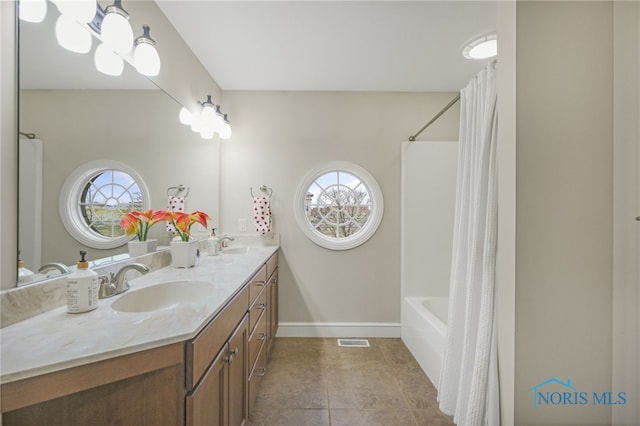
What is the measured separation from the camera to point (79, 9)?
40.0 inches

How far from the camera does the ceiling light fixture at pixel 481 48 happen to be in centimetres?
182

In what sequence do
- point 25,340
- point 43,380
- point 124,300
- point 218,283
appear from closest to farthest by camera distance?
point 43,380 < point 25,340 < point 124,300 < point 218,283

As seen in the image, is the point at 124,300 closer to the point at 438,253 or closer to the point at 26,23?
the point at 26,23

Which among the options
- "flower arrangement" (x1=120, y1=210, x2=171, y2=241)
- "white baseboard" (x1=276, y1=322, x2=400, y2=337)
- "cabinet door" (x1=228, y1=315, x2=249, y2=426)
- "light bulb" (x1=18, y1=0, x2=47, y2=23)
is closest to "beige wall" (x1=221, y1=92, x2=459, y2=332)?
"white baseboard" (x1=276, y1=322, x2=400, y2=337)

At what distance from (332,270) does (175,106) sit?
6.38 feet

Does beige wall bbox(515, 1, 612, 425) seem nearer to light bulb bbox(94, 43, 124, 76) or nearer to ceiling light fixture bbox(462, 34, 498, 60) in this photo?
ceiling light fixture bbox(462, 34, 498, 60)

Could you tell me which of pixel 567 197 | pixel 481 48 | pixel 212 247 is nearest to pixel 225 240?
pixel 212 247

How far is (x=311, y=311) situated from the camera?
8.45 feet

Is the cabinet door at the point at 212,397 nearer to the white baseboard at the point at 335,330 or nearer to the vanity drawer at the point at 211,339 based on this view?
the vanity drawer at the point at 211,339

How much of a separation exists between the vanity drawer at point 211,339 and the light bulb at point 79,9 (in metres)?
1.32

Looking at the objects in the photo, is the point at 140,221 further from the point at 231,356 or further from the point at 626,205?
the point at 626,205

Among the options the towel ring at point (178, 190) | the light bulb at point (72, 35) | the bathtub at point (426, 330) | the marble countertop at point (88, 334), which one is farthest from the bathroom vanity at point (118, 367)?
the bathtub at point (426, 330)

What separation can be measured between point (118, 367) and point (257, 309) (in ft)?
3.32

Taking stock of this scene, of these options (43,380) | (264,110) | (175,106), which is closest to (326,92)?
(264,110)
